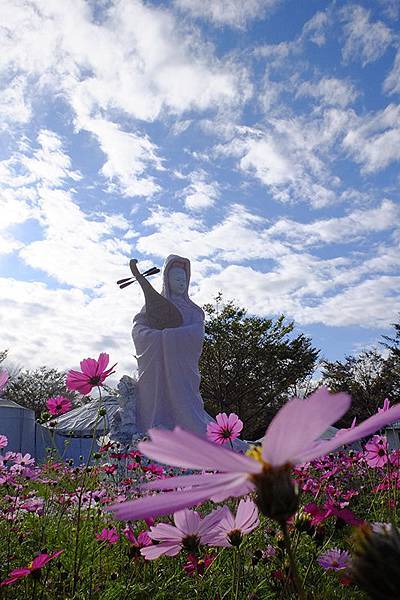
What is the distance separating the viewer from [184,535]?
61cm

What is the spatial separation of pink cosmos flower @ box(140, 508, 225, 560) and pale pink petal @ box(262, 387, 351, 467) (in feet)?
1.14

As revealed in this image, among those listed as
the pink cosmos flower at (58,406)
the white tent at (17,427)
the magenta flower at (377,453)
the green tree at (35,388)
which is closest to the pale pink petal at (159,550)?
the magenta flower at (377,453)

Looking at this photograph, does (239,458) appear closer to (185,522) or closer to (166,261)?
(185,522)

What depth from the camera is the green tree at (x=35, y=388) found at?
20.2 m

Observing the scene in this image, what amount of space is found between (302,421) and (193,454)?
0.06 meters

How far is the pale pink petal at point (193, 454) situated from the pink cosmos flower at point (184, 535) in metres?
0.35

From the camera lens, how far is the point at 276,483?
0.30 metres

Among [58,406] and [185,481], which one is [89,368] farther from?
[185,481]

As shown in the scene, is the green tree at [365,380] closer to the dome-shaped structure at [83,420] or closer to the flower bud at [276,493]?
the dome-shaped structure at [83,420]

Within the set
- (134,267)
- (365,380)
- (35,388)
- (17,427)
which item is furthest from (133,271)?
(35,388)

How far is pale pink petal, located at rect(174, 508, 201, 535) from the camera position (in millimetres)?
610

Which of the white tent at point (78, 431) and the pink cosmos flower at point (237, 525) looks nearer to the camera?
the pink cosmos flower at point (237, 525)

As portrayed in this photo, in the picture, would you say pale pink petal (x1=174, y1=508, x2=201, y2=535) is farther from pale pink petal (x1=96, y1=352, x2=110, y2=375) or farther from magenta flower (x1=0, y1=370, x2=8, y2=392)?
pale pink petal (x1=96, y1=352, x2=110, y2=375)

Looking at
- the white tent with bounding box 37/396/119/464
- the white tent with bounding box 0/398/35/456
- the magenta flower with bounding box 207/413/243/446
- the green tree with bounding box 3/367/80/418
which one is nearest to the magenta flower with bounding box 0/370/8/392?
the magenta flower with bounding box 207/413/243/446
